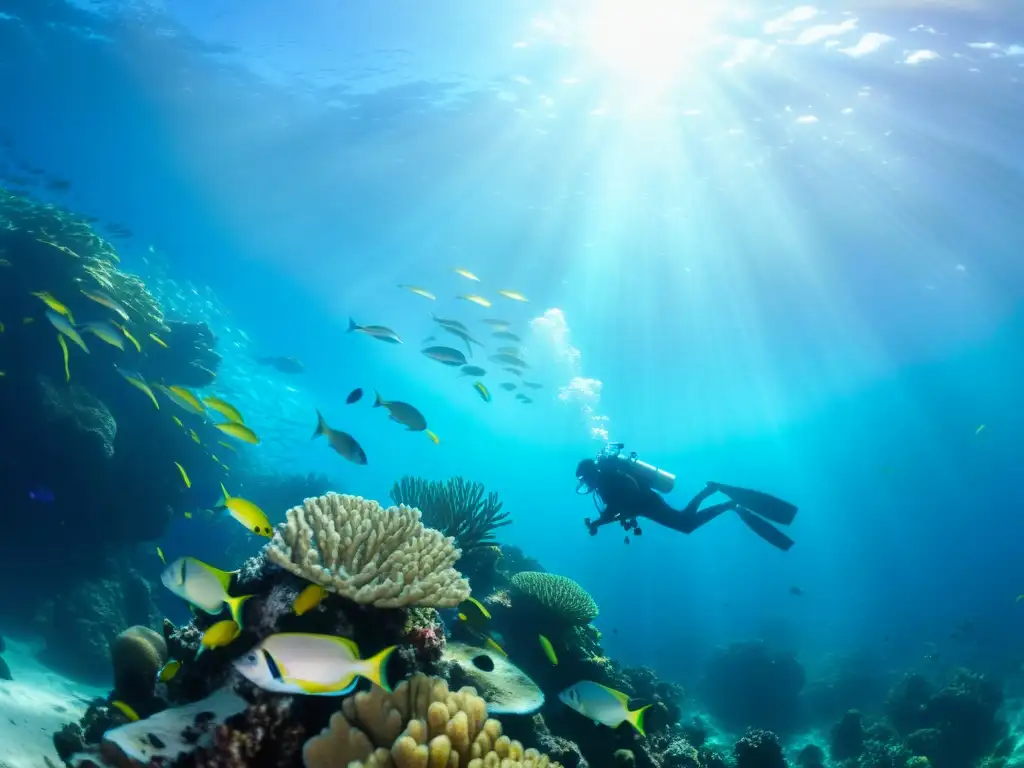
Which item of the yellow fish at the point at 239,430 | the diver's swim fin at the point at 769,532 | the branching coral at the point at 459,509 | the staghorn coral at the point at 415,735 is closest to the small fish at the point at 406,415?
the branching coral at the point at 459,509

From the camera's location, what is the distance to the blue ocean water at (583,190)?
55.6ft

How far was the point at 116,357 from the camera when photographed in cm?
1270

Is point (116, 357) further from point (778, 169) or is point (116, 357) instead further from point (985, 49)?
point (985, 49)

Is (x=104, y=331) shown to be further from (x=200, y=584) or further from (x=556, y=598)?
(x=556, y=598)

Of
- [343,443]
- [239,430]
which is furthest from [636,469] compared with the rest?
[239,430]

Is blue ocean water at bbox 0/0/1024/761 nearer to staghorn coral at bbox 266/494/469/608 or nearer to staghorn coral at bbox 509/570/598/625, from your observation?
staghorn coral at bbox 509/570/598/625

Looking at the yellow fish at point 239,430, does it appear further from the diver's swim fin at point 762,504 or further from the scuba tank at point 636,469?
the diver's swim fin at point 762,504

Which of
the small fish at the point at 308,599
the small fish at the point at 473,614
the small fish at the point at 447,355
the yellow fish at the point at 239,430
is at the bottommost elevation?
the small fish at the point at 473,614

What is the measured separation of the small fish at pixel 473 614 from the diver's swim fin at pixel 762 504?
7.12m

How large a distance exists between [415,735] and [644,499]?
8.09 m

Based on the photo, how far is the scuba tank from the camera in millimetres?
9992

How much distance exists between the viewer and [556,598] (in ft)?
23.4

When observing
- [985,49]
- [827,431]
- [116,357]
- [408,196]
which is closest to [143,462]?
[116,357]

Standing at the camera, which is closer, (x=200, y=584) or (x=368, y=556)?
A: (x=200, y=584)
